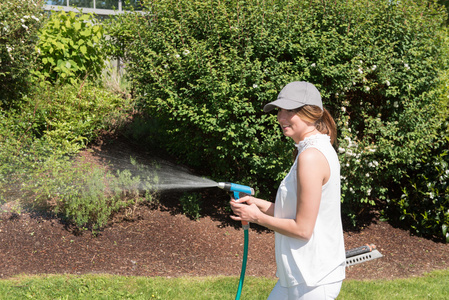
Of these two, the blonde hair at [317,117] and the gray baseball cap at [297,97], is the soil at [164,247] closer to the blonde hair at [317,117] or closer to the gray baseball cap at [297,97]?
the blonde hair at [317,117]

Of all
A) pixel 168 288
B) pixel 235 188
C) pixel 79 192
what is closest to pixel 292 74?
pixel 168 288

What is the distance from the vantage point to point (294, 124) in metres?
2.36

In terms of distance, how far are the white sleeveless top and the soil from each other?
2.73 metres

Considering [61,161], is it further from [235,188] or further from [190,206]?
[235,188]

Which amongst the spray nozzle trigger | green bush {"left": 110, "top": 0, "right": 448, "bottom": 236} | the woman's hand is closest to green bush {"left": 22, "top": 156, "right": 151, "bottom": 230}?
green bush {"left": 110, "top": 0, "right": 448, "bottom": 236}

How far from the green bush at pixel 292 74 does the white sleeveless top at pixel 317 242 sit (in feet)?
10.0

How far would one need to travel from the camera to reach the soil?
15.6 ft

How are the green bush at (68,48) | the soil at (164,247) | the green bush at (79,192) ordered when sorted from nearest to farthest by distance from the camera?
the soil at (164,247)
the green bush at (79,192)
the green bush at (68,48)

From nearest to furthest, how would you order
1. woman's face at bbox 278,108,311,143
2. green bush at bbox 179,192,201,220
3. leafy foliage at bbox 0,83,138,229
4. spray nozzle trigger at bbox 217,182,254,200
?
1. woman's face at bbox 278,108,311,143
2. spray nozzle trigger at bbox 217,182,254,200
3. leafy foliage at bbox 0,83,138,229
4. green bush at bbox 179,192,201,220

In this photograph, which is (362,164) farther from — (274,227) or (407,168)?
(274,227)

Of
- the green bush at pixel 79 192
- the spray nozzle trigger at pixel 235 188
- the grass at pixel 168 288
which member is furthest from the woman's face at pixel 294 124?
the green bush at pixel 79 192

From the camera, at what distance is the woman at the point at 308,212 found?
7.11 ft

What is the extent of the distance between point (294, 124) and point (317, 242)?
2.11ft

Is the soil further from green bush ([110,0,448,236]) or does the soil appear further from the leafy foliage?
green bush ([110,0,448,236])
